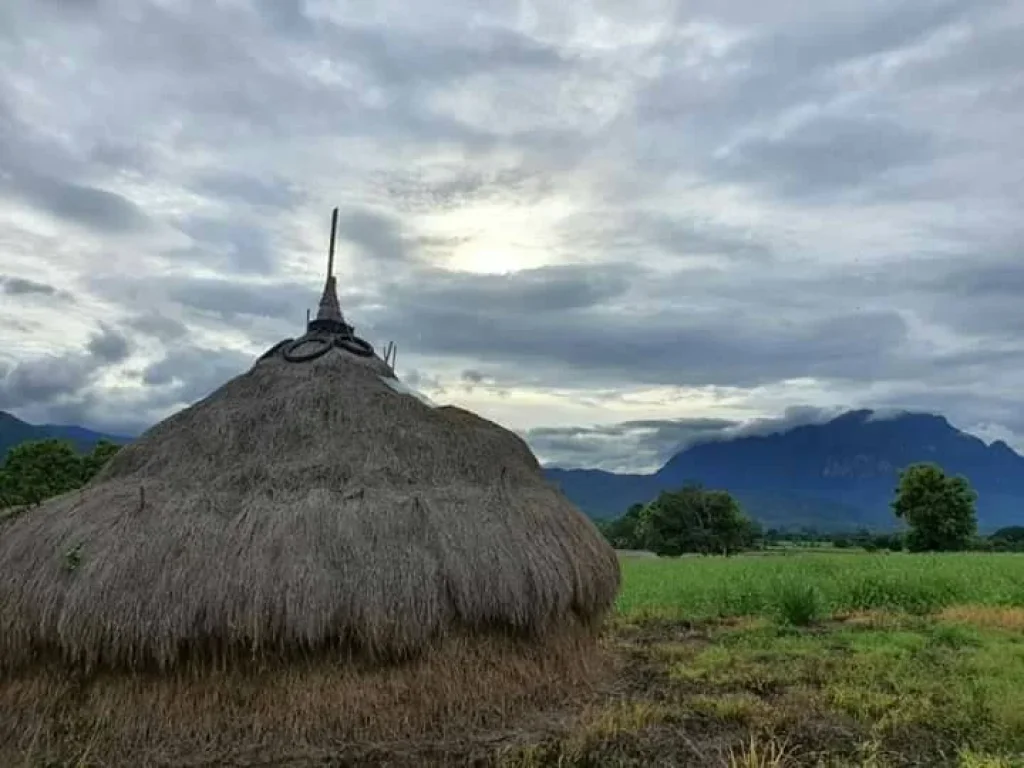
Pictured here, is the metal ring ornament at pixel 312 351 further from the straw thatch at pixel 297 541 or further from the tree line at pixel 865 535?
the tree line at pixel 865 535

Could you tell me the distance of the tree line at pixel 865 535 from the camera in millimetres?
47688

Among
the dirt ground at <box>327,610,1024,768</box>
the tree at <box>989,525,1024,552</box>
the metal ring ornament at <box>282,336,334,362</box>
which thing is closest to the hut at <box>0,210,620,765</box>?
the dirt ground at <box>327,610,1024,768</box>

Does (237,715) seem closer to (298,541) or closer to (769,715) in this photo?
A: (298,541)

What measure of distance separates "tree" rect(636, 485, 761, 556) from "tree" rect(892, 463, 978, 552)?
975cm

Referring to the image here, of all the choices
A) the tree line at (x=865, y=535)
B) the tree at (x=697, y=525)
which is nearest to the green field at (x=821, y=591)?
the tree line at (x=865, y=535)

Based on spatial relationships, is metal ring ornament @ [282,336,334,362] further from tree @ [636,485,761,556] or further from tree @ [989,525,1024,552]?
tree @ [989,525,1024,552]

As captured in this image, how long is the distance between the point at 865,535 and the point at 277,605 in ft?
228

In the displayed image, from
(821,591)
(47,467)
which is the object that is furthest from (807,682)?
(47,467)

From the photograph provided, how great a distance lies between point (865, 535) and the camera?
70.9 metres

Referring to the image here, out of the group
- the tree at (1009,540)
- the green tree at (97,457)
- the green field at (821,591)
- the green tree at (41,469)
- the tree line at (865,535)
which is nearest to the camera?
the green field at (821,591)

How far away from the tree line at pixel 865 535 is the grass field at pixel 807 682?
31.4m

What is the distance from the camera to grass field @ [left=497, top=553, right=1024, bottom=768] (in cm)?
777

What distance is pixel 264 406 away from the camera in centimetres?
1014

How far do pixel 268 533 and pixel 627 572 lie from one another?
1881cm
